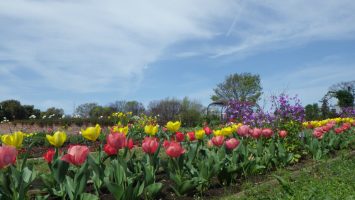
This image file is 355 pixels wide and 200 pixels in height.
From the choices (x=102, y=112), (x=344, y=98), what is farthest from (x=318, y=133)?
(x=102, y=112)

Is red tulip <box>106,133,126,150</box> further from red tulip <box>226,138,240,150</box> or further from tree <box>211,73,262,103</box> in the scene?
tree <box>211,73,262,103</box>

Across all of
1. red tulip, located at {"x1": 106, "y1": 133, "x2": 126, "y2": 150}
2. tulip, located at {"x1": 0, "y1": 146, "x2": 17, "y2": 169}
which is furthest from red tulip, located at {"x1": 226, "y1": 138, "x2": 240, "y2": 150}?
tulip, located at {"x1": 0, "y1": 146, "x2": 17, "y2": 169}

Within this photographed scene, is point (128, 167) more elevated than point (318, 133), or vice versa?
point (318, 133)

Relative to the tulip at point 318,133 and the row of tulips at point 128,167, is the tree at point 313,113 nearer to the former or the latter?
the tulip at point 318,133

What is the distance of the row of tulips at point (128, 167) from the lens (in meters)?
3.44

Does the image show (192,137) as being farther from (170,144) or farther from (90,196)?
(90,196)

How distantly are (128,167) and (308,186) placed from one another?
1.86m

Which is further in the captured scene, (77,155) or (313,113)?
(313,113)

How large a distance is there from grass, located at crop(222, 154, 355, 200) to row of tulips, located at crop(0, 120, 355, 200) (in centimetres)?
36

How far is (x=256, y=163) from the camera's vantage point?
568cm

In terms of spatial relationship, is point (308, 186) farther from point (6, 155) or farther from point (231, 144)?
point (6, 155)

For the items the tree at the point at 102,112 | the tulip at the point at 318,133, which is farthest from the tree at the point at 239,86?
the tulip at the point at 318,133

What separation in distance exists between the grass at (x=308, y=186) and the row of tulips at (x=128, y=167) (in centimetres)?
36

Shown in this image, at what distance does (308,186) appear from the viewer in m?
4.65
